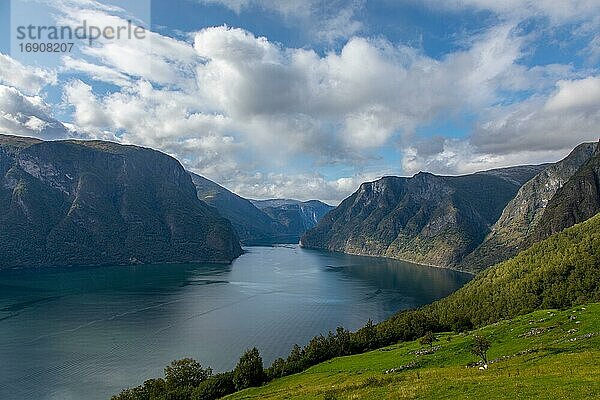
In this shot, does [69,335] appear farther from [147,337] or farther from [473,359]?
[473,359]

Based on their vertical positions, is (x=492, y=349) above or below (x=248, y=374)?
above

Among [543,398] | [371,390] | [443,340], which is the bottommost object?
[443,340]

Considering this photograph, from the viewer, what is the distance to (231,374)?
289 ft

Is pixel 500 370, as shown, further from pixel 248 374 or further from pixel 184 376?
pixel 184 376

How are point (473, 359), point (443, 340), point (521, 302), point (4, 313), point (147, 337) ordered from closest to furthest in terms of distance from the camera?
1. point (473, 359)
2. point (443, 340)
3. point (521, 302)
4. point (147, 337)
5. point (4, 313)

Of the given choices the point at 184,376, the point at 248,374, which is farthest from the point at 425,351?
the point at 184,376

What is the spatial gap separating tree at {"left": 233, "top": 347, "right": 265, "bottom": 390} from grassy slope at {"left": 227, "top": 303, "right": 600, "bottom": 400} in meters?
3.87

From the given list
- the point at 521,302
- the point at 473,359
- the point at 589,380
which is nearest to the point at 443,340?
the point at 473,359

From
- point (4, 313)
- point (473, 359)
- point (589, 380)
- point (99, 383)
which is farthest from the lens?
point (4, 313)

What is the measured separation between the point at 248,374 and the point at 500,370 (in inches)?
2089

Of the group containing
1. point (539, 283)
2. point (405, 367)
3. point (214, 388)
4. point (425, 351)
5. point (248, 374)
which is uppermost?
→ point (539, 283)

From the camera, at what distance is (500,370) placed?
43781 millimetres

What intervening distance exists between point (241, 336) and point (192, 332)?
832 inches

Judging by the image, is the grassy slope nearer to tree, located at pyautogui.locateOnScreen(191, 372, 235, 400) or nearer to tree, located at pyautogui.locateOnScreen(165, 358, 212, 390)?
tree, located at pyautogui.locateOnScreen(191, 372, 235, 400)
